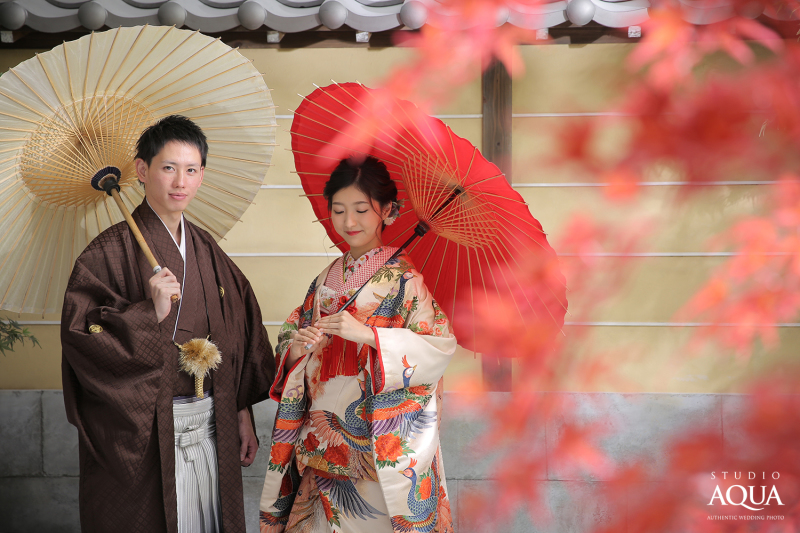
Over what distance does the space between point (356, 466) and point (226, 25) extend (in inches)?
114

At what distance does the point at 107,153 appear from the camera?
242 cm

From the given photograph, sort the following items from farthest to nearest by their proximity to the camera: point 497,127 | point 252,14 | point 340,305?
1. point 497,127
2. point 252,14
3. point 340,305

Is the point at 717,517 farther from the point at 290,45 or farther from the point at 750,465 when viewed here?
the point at 290,45

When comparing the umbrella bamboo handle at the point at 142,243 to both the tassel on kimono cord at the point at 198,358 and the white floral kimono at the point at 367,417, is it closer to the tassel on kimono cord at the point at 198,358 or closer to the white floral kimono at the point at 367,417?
the tassel on kimono cord at the point at 198,358

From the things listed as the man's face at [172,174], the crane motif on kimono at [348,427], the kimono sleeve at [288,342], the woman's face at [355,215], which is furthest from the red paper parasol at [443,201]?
the crane motif on kimono at [348,427]

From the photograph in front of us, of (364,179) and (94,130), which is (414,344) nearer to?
(364,179)

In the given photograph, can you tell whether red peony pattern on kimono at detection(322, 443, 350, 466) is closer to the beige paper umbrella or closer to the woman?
the woman

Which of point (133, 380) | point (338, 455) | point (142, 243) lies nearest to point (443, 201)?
point (338, 455)

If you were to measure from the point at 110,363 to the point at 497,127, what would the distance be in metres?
2.75

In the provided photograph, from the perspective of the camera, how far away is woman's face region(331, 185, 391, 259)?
92.2 inches

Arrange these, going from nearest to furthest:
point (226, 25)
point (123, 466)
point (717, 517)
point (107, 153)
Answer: point (717, 517) < point (123, 466) < point (107, 153) < point (226, 25)

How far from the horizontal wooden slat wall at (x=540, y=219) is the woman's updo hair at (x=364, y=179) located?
162cm

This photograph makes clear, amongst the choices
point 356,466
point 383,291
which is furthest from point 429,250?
point 356,466

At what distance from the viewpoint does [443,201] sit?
2277mm
